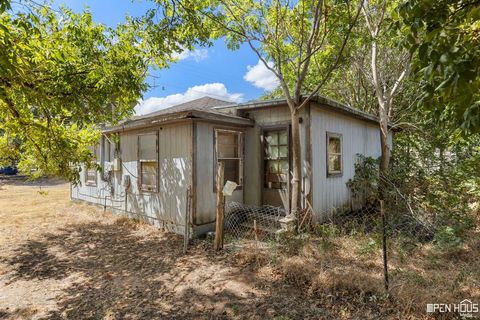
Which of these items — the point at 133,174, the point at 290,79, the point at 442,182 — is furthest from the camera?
the point at 290,79

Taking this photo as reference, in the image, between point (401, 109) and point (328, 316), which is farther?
point (401, 109)

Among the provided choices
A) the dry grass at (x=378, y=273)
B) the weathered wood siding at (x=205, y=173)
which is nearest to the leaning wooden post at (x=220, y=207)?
the dry grass at (x=378, y=273)

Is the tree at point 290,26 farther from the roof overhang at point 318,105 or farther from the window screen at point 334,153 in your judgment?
the window screen at point 334,153

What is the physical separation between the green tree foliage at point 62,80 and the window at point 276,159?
127 inches

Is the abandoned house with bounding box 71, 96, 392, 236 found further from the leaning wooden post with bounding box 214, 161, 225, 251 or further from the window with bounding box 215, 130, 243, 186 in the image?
the leaning wooden post with bounding box 214, 161, 225, 251

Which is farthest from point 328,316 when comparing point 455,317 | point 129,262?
point 129,262

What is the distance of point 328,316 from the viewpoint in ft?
10.5

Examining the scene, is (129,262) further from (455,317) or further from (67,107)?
(455,317)

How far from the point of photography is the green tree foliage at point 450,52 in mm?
1437

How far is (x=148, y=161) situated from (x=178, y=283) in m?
3.90

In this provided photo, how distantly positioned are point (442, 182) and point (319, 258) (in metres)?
6.15

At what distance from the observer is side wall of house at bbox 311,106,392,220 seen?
6.54 m

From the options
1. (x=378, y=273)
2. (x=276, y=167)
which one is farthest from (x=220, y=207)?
(x=378, y=273)

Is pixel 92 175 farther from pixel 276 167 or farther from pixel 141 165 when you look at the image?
pixel 276 167
